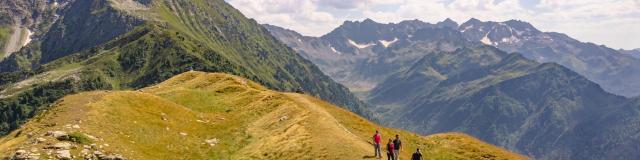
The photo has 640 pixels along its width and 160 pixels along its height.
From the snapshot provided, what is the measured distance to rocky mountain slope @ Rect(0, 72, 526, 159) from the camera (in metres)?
59.3

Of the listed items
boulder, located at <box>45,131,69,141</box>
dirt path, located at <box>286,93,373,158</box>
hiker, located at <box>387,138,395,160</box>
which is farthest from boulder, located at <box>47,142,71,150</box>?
hiker, located at <box>387,138,395,160</box>

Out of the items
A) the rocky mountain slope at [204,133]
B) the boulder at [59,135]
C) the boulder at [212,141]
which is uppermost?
the boulder at [59,135]

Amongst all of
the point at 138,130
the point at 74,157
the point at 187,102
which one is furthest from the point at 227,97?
the point at 74,157

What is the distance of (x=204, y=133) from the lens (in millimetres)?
76750

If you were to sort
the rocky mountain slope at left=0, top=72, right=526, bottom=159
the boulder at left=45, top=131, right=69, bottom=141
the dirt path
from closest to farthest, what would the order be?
the boulder at left=45, top=131, right=69, bottom=141 < the rocky mountain slope at left=0, top=72, right=526, bottom=159 < the dirt path

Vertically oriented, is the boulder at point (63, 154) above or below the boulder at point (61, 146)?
below

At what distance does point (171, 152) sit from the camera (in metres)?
66.1

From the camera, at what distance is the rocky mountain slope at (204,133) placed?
194 ft

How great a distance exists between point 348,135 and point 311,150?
847 cm

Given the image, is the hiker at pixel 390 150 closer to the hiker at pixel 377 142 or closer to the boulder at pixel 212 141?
the hiker at pixel 377 142

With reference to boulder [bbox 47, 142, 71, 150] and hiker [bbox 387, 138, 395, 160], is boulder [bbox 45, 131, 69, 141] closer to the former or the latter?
boulder [bbox 47, 142, 71, 150]

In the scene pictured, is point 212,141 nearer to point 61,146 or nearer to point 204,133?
point 204,133

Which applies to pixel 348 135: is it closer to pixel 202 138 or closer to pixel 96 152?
pixel 202 138

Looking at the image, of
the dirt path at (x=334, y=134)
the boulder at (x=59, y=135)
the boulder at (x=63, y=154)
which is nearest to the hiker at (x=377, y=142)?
the dirt path at (x=334, y=134)
